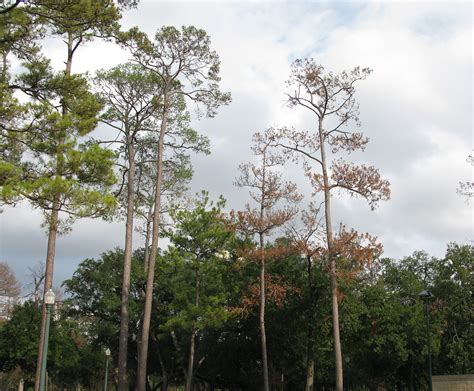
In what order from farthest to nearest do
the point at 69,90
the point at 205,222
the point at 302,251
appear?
1. the point at 205,222
2. the point at 302,251
3. the point at 69,90

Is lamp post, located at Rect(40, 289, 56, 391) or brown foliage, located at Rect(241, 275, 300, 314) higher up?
brown foliage, located at Rect(241, 275, 300, 314)

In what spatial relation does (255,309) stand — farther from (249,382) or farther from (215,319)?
(249,382)

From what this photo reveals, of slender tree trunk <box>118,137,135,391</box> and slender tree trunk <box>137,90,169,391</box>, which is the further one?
slender tree trunk <box>118,137,135,391</box>

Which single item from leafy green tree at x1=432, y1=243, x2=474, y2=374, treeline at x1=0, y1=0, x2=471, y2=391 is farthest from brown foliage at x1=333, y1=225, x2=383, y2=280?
leafy green tree at x1=432, y1=243, x2=474, y2=374

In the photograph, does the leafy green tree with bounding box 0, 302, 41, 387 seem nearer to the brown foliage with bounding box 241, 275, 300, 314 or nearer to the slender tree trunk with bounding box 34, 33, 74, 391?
the brown foliage with bounding box 241, 275, 300, 314

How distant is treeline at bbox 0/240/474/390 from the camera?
2825cm

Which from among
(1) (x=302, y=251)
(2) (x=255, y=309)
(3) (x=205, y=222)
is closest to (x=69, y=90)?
(1) (x=302, y=251)

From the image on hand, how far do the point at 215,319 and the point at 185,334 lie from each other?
35.4 ft

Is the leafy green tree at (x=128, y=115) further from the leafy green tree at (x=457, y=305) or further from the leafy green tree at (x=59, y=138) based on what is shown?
the leafy green tree at (x=457, y=305)

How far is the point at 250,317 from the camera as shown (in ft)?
109

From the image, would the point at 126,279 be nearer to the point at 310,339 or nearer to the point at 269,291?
the point at 269,291

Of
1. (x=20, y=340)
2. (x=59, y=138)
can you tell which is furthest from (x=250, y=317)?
(x=59, y=138)

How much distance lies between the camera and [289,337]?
1271 inches

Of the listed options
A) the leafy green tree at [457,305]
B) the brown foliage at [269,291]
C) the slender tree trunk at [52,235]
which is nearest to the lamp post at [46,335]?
the slender tree trunk at [52,235]
